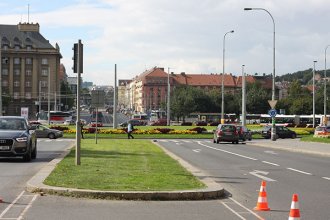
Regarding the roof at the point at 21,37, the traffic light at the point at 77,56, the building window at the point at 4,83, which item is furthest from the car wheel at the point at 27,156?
the building window at the point at 4,83

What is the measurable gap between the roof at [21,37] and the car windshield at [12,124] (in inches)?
5118

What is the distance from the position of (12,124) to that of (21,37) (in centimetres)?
13323

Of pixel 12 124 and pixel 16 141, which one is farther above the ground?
pixel 12 124

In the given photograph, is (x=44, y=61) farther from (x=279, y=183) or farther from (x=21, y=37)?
(x=279, y=183)

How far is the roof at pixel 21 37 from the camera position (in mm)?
150625

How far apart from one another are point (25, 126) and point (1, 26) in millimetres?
134875

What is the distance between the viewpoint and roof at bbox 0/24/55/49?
151 metres

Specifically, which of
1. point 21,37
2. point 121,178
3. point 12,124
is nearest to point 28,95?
point 21,37

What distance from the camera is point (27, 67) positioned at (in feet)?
501

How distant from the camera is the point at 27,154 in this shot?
72.8 ft

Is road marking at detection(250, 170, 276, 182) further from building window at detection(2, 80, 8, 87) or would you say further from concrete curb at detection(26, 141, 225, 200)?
building window at detection(2, 80, 8, 87)

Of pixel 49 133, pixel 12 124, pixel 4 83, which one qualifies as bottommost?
pixel 49 133

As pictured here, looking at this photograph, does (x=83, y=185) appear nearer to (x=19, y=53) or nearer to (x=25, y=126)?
(x=25, y=126)

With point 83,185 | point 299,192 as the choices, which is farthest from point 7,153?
point 299,192
